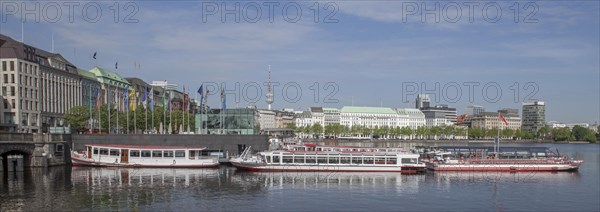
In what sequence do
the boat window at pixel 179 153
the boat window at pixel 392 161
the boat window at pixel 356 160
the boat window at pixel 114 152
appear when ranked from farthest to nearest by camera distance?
the boat window at pixel 114 152 → the boat window at pixel 179 153 → the boat window at pixel 392 161 → the boat window at pixel 356 160

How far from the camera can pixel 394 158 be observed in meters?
86.0

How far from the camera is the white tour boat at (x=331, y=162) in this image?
84.6 meters

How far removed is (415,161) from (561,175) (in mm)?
22172

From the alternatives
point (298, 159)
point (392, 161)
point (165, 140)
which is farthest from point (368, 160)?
point (165, 140)

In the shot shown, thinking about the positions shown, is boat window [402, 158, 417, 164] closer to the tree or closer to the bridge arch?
the bridge arch

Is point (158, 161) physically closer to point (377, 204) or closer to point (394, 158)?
point (394, 158)

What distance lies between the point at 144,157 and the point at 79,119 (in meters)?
39.0

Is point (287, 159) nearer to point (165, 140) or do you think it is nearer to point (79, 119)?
point (165, 140)

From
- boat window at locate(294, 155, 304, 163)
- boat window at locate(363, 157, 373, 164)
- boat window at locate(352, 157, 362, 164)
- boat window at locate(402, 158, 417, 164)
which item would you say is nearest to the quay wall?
boat window at locate(294, 155, 304, 163)

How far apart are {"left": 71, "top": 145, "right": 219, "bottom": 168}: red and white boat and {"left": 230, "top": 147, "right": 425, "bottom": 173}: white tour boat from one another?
704 centimetres

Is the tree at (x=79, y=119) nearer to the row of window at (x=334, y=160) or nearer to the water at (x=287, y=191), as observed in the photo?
the water at (x=287, y=191)

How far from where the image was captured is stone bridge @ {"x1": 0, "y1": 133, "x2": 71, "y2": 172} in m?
79.5

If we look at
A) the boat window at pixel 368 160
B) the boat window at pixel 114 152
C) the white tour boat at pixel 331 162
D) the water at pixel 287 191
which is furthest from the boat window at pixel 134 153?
the boat window at pixel 368 160

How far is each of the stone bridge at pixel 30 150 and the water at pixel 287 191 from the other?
340 centimetres
